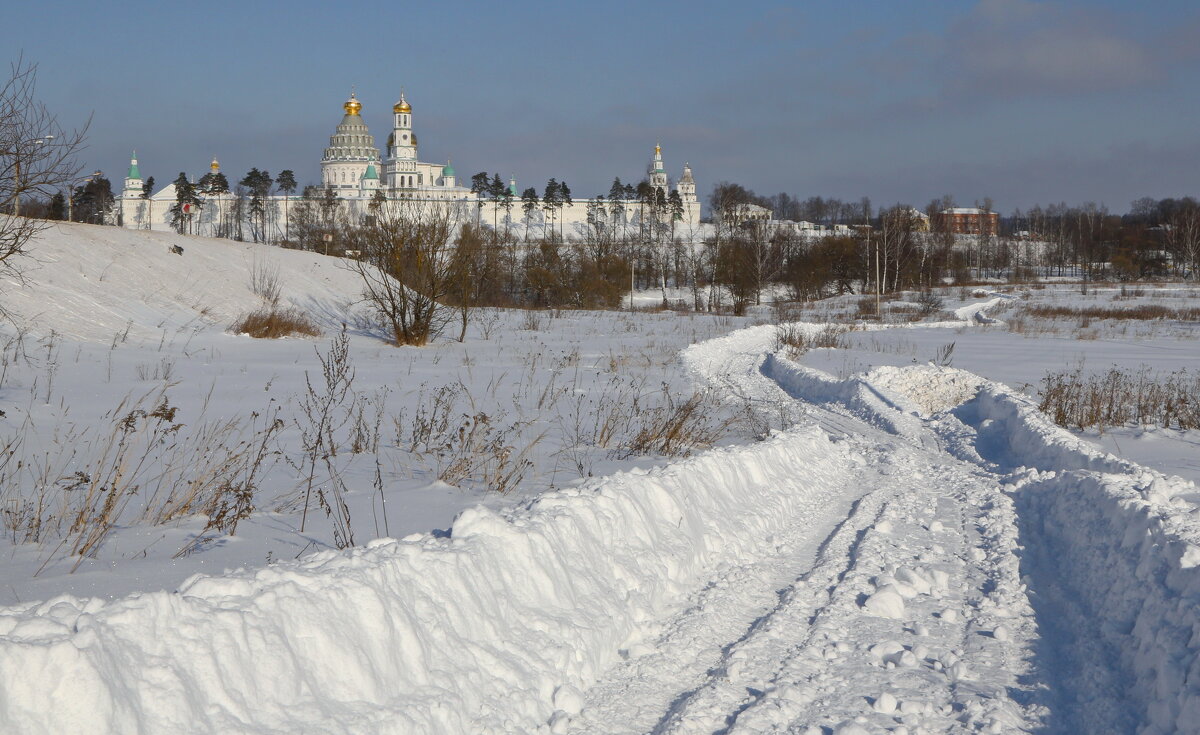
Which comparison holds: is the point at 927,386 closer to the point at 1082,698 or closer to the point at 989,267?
the point at 1082,698

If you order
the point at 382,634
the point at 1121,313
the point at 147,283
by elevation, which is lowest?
the point at 382,634

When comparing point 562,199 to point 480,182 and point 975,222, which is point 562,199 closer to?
point 480,182

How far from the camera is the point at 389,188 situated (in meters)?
131

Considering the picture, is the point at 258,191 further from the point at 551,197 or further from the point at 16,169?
the point at 16,169

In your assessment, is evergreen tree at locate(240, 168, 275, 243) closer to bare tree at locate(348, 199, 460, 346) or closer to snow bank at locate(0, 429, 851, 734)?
bare tree at locate(348, 199, 460, 346)

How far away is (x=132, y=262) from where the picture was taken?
25781mm

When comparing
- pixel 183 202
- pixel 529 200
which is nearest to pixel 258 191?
pixel 183 202

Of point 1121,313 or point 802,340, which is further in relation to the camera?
point 1121,313

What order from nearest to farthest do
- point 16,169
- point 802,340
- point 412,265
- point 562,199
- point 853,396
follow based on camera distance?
point 16,169
point 853,396
point 412,265
point 802,340
point 562,199

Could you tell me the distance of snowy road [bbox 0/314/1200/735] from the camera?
103 inches

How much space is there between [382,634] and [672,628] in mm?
1554

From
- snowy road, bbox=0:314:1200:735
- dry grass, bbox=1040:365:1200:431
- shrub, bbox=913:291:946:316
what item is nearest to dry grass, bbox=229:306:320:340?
dry grass, bbox=1040:365:1200:431

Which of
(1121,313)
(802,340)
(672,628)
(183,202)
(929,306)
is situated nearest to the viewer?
(672,628)

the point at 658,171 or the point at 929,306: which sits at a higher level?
the point at 658,171
